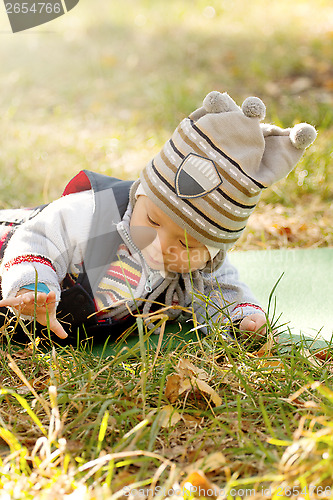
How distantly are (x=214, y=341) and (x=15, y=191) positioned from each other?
1.95 metres

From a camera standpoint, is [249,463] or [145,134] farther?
[145,134]

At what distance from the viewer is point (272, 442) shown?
3.14 ft

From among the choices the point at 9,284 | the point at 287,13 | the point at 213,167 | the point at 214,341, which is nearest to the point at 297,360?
the point at 214,341

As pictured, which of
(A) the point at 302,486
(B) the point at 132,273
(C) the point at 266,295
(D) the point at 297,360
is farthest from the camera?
(C) the point at 266,295

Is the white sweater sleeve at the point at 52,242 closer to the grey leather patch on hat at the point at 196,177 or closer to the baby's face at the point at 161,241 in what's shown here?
the baby's face at the point at 161,241

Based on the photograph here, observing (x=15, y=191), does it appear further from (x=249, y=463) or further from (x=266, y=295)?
(x=249, y=463)

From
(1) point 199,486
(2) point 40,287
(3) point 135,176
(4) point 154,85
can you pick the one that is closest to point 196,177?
(2) point 40,287

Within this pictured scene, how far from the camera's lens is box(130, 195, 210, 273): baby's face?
61.2 inches

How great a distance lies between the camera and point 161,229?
156 centimetres

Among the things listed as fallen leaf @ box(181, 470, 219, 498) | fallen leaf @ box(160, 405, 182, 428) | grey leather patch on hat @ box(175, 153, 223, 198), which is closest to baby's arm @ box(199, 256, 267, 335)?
grey leather patch on hat @ box(175, 153, 223, 198)

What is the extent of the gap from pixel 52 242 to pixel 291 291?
0.84m

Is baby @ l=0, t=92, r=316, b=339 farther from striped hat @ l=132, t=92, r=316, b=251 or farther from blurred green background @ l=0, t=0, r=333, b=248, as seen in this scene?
blurred green background @ l=0, t=0, r=333, b=248

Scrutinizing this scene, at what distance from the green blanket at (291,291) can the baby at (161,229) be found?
10 centimetres

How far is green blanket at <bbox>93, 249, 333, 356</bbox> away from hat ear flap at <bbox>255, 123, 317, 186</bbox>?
28cm
